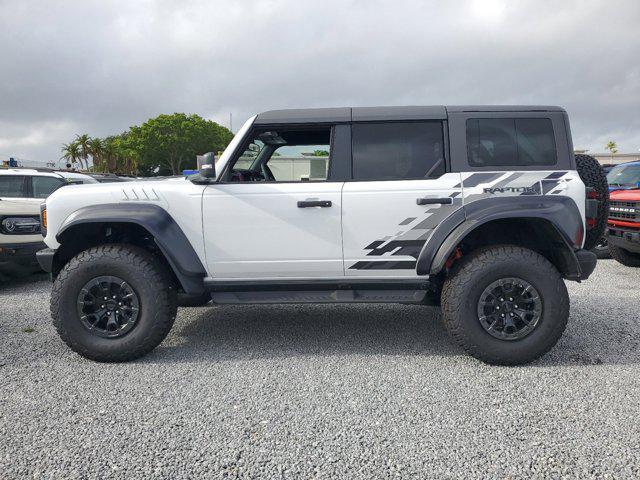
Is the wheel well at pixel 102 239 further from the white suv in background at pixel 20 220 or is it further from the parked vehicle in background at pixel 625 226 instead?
the parked vehicle in background at pixel 625 226

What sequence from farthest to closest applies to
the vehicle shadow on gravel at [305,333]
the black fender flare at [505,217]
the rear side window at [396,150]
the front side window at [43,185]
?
the front side window at [43,185] < the vehicle shadow on gravel at [305,333] < the rear side window at [396,150] < the black fender flare at [505,217]

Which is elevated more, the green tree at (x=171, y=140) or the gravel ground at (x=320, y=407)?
the green tree at (x=171, y=140)

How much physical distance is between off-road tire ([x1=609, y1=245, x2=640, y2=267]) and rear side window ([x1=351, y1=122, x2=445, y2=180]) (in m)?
5.34

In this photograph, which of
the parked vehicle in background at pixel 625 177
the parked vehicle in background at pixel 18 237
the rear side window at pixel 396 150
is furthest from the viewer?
the parked vehicle in background at pixel 625 177

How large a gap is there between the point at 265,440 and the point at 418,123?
245 cm

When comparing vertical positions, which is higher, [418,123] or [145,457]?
[418,123]

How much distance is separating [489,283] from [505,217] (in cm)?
48

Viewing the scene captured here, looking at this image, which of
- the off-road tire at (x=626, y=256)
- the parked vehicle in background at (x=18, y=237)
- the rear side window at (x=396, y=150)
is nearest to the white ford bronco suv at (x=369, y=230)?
the rear side window at (x=396, y=150)

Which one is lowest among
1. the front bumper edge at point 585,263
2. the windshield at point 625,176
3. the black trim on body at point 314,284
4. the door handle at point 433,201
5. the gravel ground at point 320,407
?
the gravel ground at point 320,407

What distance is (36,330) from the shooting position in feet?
14.0

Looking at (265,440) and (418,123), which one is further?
(418,123)

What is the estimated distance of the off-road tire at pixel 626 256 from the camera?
23.3 ft

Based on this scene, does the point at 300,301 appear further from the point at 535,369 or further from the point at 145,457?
the point at 535,369

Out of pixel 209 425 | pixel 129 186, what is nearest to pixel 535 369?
pixel 209 425
